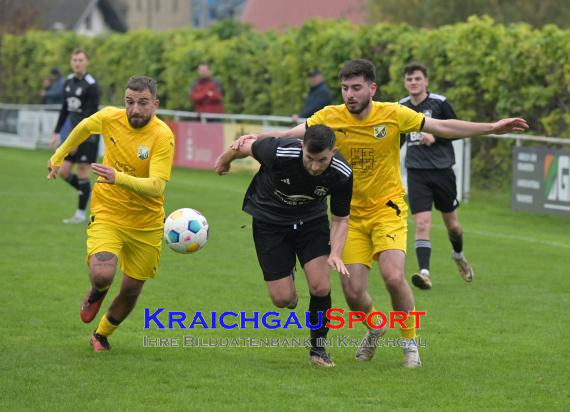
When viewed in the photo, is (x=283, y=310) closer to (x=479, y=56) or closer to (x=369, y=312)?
(x=369, y=312)

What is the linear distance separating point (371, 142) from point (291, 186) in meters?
0.72

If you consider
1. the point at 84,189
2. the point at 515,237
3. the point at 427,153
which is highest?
the point at 427,153

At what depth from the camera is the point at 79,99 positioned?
55.7 feet

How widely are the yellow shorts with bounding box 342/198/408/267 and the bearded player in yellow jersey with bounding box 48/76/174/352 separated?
54.5 inches

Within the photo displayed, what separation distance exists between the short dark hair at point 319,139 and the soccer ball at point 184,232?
57.5 inches

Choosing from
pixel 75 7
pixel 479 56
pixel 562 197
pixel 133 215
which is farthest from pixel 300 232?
pixel 75 7

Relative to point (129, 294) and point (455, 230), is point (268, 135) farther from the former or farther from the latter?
point (455, 230)

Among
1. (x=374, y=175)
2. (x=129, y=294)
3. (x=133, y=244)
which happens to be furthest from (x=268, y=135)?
(x=129, y=294)

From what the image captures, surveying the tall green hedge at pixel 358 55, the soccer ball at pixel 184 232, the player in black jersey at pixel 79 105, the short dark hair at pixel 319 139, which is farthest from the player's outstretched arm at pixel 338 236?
the tall green hedge at pixel 358 55

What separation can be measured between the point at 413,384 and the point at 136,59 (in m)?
27.4

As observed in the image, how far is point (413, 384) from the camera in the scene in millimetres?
8070

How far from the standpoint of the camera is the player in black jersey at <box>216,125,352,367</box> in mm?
8242

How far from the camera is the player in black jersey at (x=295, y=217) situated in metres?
8.24

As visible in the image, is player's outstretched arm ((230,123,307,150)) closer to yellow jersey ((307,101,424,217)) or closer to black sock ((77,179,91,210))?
yellow jersey ((307,101,424,217))
